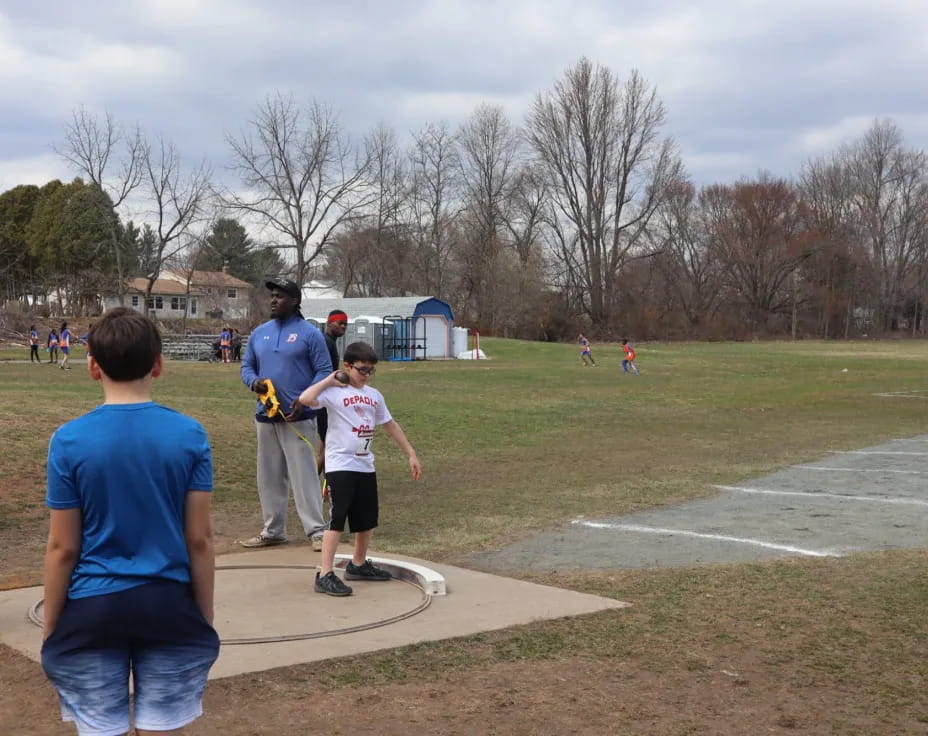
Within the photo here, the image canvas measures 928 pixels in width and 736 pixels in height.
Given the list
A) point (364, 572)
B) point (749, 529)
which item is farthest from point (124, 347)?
point (749, 529)

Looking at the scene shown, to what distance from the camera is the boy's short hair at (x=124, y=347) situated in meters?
2.99

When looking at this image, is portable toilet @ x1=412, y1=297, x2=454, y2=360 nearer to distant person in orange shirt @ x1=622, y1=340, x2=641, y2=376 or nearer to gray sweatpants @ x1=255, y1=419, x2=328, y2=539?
distant person in orange shirt @ x1=622, y1=340, x2=641, y2=376

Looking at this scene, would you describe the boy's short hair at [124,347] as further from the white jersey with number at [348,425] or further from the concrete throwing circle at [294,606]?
the white jersey with number at [348,425]

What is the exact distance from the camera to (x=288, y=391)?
27.8 ft

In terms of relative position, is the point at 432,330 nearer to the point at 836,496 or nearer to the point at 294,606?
the point at 836,496

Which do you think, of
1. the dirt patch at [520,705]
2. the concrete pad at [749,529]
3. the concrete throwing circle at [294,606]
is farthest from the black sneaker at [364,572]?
the dirt patch at [520,705]

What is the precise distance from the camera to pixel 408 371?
127ft

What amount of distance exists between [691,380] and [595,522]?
86.9 ft

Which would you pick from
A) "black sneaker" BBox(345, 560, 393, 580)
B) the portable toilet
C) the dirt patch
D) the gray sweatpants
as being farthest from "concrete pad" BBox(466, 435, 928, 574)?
the portable toilet

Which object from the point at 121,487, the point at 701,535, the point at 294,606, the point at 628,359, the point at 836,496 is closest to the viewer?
the point at 121,487

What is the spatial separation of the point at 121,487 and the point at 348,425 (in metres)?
3.98

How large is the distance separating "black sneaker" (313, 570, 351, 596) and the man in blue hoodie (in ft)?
5.06

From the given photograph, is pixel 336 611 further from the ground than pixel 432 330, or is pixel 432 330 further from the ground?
pixel 432 330

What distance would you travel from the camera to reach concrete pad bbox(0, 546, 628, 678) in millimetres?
5676
